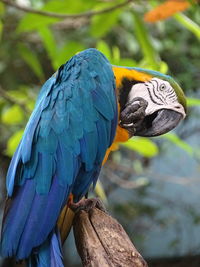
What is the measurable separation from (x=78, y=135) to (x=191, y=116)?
1830mm

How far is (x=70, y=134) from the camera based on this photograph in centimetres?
95

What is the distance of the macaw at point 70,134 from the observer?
34.1 inches

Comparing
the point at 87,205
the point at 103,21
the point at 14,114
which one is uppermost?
the point at 103,21

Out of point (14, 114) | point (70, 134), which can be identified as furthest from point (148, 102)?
point (14, 114)

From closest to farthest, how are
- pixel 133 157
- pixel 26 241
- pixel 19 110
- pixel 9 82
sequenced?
pixel 26 241
pixel 19 110
pixel 9 82
pixel 133 157

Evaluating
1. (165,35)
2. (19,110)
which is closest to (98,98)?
(19,110)

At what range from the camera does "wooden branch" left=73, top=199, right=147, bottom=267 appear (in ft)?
2.44

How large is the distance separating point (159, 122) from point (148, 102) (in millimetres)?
48

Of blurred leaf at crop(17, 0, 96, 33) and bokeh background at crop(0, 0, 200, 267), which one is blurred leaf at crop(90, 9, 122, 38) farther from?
bokeh background at crop(0, 0, 200, 267)

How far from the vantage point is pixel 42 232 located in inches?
33.9

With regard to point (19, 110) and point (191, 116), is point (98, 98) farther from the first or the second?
point (191, 116)

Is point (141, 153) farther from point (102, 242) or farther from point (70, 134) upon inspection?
point (102, 242)

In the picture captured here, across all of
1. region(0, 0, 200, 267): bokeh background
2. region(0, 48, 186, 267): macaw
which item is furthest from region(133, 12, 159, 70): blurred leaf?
region(0, 0, 200, 267): bokeh background

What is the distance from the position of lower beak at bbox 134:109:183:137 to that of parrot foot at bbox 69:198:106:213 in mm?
177
